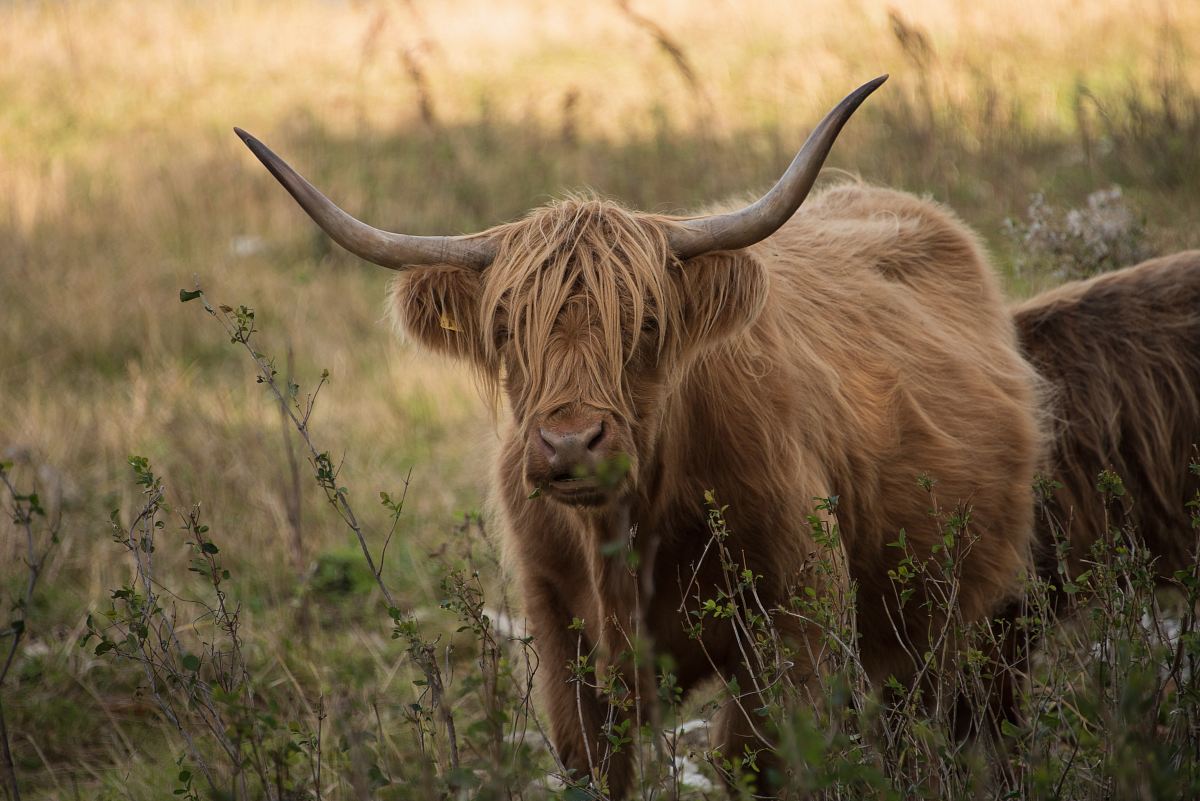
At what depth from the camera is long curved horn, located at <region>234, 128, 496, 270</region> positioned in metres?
2.51

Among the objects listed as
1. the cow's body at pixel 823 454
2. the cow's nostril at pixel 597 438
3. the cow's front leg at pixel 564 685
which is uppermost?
the cow's nostril at pixel 597 438

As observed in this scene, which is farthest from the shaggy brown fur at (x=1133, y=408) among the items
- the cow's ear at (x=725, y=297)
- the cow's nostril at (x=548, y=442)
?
the cow's nostril at (x=548, y=442)

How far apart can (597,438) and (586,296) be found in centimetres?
40

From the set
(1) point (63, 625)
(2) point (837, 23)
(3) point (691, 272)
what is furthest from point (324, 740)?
(2) point (837, 23)

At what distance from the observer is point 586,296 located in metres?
2.64

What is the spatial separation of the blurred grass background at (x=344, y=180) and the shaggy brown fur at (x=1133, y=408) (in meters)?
1.46

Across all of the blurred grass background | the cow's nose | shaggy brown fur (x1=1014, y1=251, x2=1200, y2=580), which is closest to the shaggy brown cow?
the cow's nose

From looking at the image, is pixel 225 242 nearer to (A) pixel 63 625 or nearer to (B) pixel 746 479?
(A) pixel 63 625

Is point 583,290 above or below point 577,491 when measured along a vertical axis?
above

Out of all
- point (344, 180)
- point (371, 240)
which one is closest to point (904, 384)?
point (371, 240)

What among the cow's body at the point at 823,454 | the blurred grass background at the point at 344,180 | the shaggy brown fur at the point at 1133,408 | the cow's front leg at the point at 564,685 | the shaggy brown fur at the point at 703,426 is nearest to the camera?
the shaggy brown fur at the point at 703,426

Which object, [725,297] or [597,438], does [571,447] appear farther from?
[725,297]

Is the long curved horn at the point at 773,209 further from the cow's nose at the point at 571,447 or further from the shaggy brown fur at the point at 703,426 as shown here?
the cow's nose at the point at 571,447

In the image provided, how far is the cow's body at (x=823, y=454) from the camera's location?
2.79m
